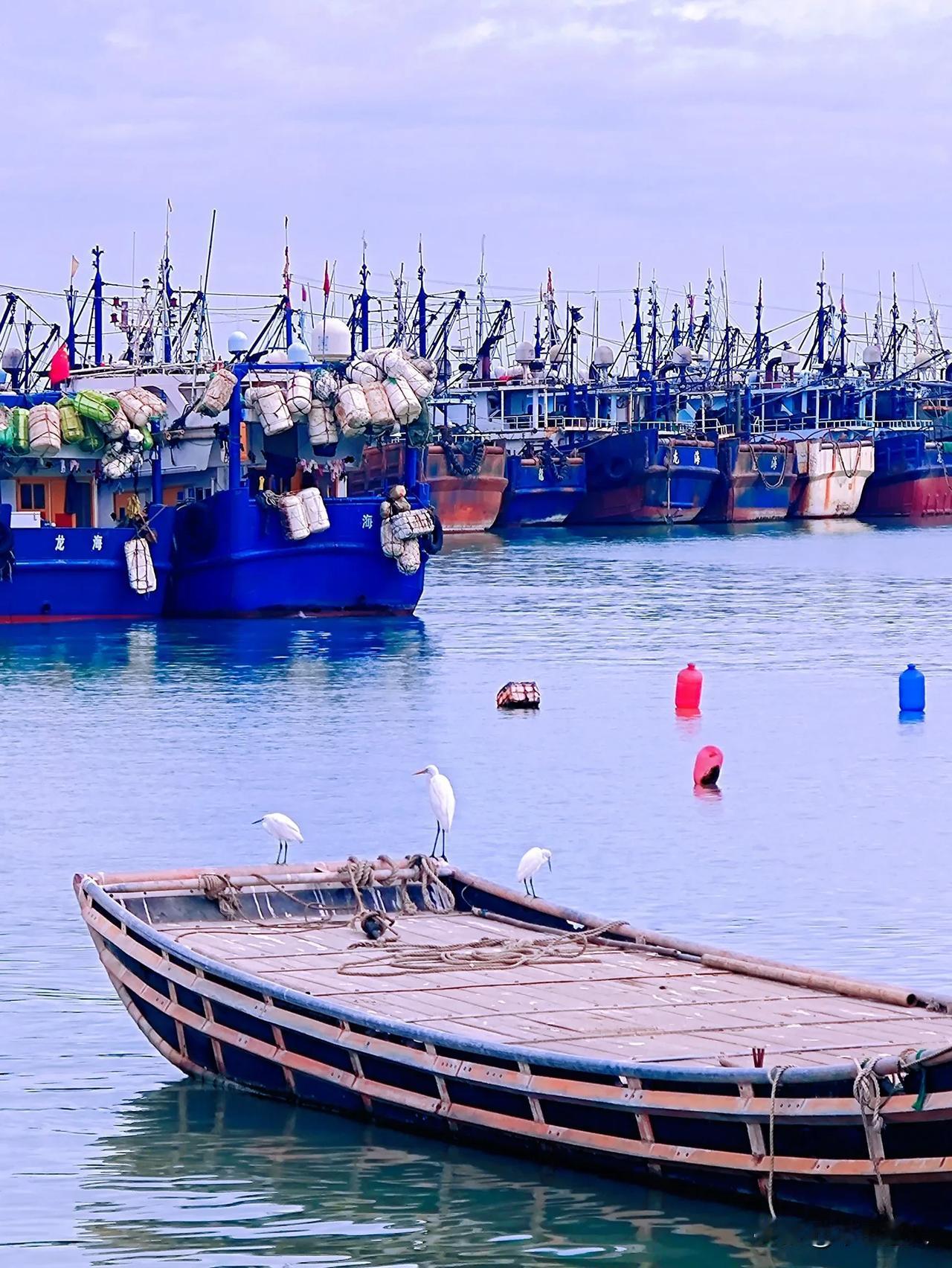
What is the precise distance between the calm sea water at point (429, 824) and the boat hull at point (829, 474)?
198 feet

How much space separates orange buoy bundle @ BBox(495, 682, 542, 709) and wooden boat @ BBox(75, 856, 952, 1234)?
78.5 feet

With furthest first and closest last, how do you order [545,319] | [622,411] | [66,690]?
[545,319]
[622,411]
[66,690]

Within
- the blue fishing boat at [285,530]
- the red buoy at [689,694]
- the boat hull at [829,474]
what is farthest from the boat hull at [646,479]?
the red buoy at [689,694]

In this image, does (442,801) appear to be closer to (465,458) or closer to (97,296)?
(97,296)

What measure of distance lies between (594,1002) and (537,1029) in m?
1.05

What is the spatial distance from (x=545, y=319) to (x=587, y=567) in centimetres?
6515

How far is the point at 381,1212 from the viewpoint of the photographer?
1642cm

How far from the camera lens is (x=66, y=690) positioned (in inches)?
1933

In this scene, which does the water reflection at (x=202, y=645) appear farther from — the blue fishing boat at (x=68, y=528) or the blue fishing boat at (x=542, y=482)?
the blue fishing boat at (x=542, y=482)

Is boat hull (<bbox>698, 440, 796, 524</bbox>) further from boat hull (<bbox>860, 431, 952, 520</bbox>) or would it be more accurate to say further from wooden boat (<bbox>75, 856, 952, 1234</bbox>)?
wooden boat (<bbox>75, 856, 952, 1234</bbox>)

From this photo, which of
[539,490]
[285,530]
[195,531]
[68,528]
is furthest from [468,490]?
[68,528]

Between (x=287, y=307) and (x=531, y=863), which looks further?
(x=287, y=307)

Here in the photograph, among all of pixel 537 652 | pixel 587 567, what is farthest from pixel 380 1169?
pixel 587 567

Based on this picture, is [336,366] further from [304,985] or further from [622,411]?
[622,411]
